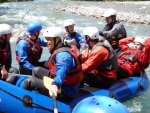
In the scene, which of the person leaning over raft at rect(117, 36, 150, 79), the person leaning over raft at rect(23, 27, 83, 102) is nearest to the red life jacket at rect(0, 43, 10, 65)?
the person leaning over raft at rect(23, 27, 83, 102)

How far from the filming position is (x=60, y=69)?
3.72 meters

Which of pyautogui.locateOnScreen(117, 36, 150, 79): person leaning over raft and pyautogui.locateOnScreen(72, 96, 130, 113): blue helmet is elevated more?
pyautogui.locateOnScreen(72, 96, 130, 113): blue helmet

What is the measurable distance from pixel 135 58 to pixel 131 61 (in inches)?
4.0

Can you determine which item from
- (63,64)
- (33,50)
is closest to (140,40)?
→ (33,50)

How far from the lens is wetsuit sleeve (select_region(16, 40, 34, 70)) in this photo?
509cm

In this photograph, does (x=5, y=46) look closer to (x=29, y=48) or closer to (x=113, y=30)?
(x=29, y=48)

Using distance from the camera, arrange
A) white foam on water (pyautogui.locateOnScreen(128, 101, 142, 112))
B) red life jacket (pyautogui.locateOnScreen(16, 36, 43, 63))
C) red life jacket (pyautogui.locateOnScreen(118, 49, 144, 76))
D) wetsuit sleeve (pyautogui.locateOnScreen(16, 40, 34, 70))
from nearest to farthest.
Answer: wetsuit sleeve (pyautogui.locateOnScreen(16, 40, 34, 70)) < red life jacket (pyautogui.locateOnScreen(16, 36, 43, 63)) < white foam on water (pyautogui.locateOnScreen(128, 101, 142, 112)) < red life jacket (pyautogui.locateOnScreen(118, 49, 144, 76))

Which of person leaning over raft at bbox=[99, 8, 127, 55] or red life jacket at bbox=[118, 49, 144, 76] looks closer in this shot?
red life jacket at bbox=[118, 49, 144, 76]

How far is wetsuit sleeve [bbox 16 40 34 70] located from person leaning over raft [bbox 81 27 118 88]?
1001 millimetres

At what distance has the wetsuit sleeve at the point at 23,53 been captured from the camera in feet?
16.7

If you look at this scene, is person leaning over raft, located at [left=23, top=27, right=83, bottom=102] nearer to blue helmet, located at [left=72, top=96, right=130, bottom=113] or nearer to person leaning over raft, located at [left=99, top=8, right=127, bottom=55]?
blue helmet, located at [left=72, top=96, right=130, bottom=113]

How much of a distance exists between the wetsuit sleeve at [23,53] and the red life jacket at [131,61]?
1992 millimetres

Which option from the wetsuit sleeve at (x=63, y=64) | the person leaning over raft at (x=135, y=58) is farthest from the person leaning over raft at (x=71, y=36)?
the wetsuit sleeve at (x=63, y=64)

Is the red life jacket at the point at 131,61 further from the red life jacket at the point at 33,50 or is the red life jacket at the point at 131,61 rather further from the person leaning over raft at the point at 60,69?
the person leaning over raft at the point at 60,69
